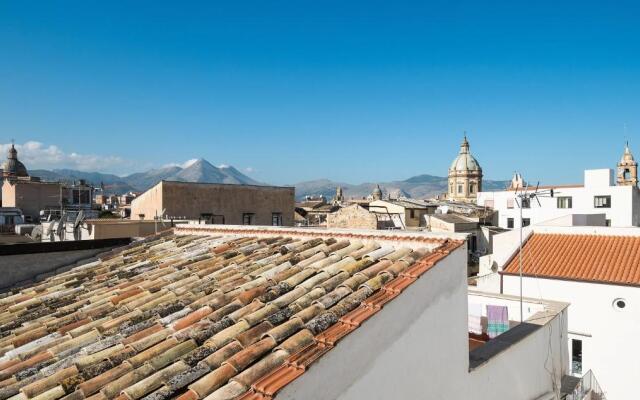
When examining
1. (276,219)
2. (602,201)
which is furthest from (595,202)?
(276,219)

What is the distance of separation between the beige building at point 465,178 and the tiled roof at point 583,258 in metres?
76.0

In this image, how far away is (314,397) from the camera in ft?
11.3

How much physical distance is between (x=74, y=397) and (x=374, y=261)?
3.66 meters

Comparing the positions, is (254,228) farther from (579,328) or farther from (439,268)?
(579,328)

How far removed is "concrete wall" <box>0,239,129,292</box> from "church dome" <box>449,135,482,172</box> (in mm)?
93428

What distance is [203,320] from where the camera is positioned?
4605 millimetres

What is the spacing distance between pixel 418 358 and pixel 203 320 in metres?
2.51

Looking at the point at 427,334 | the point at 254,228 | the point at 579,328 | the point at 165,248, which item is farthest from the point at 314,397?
the point at 579,328

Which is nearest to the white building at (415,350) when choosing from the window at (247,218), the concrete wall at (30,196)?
the window at (247,218)

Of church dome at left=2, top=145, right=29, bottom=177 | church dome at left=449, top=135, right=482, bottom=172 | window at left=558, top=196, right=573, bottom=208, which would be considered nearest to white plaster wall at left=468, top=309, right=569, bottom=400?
window at left=558, top=196, right=573, bottom=208

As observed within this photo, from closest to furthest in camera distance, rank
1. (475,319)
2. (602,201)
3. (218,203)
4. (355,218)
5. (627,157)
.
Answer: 1. (475,319)
2. (218,203)
3. (355,218)
4. (602,201)
5. (627,157)

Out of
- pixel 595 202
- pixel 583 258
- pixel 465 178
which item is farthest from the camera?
pixel 465 178

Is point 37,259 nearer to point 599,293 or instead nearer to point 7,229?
point 599,293

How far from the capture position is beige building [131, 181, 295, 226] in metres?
24.8
